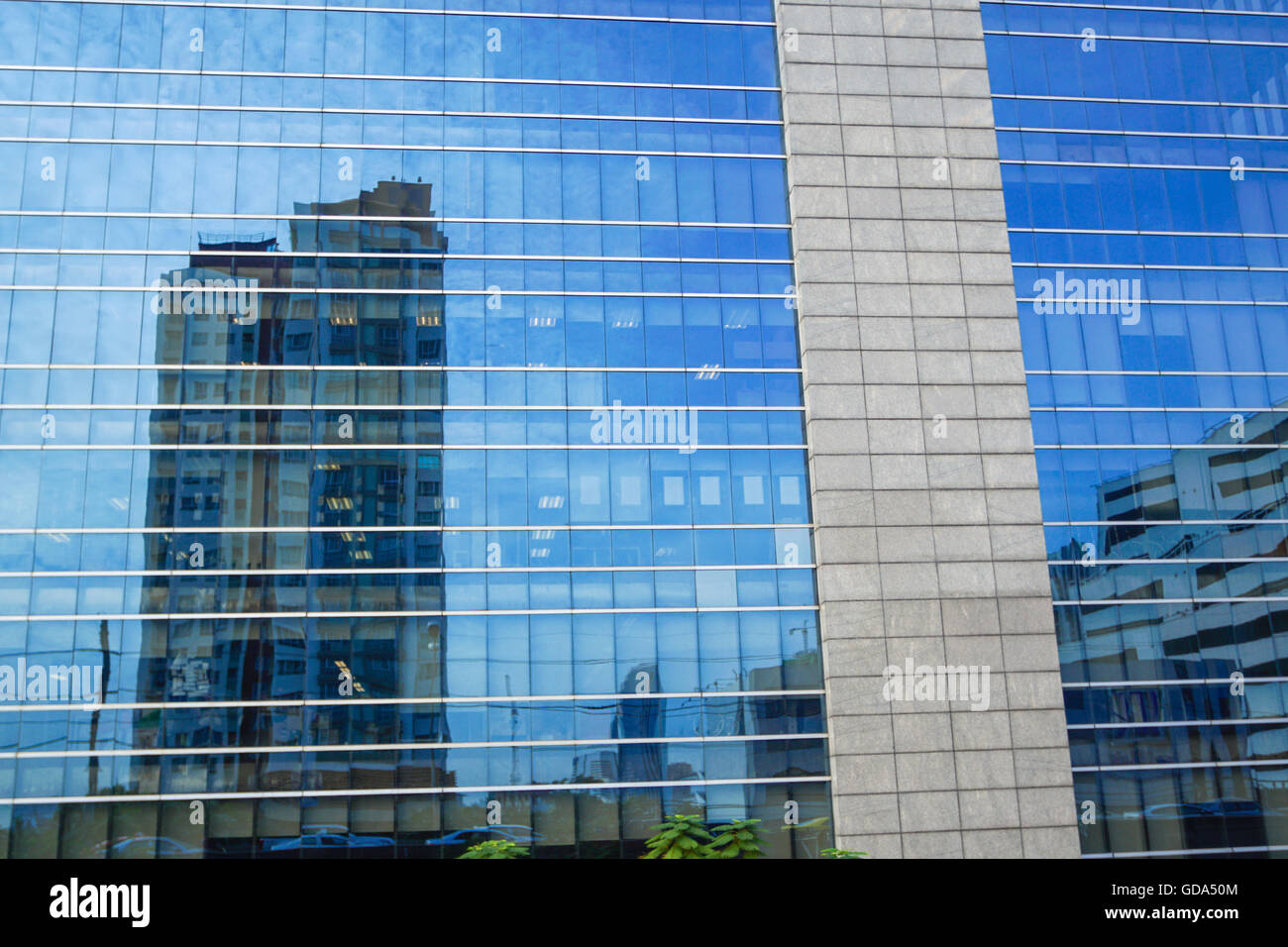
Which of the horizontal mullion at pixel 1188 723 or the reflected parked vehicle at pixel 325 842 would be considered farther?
the horizontal mullion at pixel 1188 723

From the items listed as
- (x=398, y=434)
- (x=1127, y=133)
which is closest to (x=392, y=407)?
(x=398, y=434)

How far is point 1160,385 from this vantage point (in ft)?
98.2

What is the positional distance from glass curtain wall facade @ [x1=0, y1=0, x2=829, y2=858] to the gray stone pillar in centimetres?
112

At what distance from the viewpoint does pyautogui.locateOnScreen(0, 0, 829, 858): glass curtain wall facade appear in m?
25.6

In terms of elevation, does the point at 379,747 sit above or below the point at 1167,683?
below

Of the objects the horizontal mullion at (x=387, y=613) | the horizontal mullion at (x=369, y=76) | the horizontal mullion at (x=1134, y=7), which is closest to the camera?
the horizontal mullion at (x=387, y=613)

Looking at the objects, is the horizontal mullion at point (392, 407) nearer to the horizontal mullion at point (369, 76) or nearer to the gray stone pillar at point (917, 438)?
the gray stone pillar at point (917, 438)

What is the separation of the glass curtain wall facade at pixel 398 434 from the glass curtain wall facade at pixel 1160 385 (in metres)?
7.34

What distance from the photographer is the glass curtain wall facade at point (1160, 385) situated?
27.5m

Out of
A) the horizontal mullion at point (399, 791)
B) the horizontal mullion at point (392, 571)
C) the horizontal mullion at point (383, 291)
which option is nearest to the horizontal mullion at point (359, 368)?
the horizontal mullion at point (383, 291)

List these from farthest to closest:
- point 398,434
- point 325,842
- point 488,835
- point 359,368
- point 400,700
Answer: point 359,368 → point 398,434 → point 400,700 → point 488,835 → point 325,842

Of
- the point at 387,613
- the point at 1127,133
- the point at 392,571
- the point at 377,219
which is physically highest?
the point at 1127,133

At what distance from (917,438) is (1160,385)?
7761mm

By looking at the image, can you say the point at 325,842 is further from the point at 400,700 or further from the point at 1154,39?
the point at 1154,39
